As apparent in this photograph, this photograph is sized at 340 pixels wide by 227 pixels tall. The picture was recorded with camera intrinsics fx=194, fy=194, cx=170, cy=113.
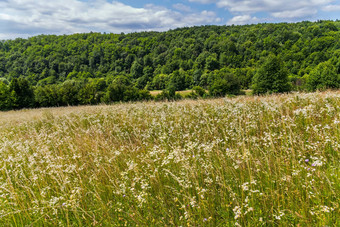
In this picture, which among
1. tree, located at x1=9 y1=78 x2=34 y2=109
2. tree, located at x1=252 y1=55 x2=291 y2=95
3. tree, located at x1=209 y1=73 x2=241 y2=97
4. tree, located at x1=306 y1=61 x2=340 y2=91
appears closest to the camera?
tree, located at x1=9 y1=78 x2=34 y2=109

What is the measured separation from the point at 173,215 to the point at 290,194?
4.64 ft

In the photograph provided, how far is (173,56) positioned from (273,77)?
260 ft

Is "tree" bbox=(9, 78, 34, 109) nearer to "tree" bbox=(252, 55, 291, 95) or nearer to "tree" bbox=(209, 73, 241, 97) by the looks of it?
"tree" bbox=(252, 55, 291, 95)

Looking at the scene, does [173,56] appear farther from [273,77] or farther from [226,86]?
[273,77]

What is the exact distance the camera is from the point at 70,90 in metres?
57.2

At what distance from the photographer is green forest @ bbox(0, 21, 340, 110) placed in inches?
3484

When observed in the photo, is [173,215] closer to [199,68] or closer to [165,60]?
[199,68]

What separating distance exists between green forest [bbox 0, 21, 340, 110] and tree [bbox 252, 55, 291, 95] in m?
23.3

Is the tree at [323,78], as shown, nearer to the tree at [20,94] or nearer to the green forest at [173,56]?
the green forest at [173,56]

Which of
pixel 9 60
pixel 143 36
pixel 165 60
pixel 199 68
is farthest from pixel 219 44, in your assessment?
pixel 9 60

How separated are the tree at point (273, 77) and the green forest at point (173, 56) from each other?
76.5 feet

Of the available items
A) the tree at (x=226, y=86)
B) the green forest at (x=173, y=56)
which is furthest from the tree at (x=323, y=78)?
the tree at (x=226, y=86)

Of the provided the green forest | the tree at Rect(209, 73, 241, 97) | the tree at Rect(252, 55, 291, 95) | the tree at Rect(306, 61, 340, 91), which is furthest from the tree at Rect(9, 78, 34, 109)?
the tree at Rect(306, 61, 340, 91)

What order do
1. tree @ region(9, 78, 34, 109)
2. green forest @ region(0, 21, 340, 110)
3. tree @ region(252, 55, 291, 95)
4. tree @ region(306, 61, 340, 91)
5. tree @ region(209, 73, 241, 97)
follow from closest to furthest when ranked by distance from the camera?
tree @ region(9, 78, 34, 109), tree @ region(252, 55, 291, 95), tree @ region(306, 61, 340, 91), tree @ region(209, 73, 241, 97), green forest @ region(0, 21, 340, 110)
